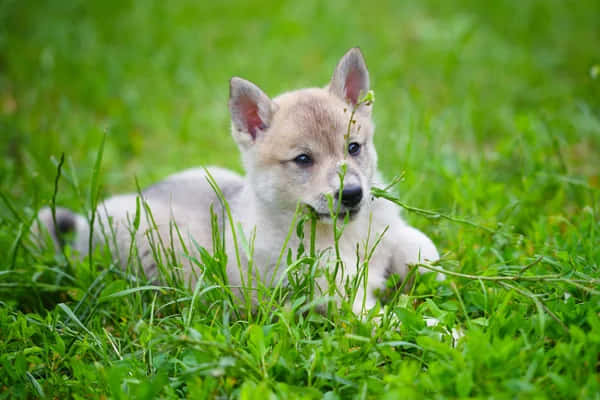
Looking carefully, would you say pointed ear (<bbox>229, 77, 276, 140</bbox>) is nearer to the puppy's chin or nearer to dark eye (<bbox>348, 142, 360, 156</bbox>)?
dark eye (<bbox>348, 142, 360, 156</bbox>)

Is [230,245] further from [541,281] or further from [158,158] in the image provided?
[158,158]

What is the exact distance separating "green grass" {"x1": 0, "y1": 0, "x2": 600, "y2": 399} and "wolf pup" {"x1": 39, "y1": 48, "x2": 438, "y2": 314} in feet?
0.89

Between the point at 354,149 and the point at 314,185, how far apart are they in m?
0.38

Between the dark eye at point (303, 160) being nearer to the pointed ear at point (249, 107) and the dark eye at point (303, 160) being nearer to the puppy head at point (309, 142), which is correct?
the puppy head at point (309, 142)

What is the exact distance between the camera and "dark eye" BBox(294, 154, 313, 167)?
114 inches

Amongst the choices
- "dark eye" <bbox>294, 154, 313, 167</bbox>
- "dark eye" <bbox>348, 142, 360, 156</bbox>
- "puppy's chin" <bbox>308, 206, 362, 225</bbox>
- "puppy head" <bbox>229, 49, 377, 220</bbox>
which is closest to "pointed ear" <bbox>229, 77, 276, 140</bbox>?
"puppy head" <bbox>229, 49, 377, 220</bbox>

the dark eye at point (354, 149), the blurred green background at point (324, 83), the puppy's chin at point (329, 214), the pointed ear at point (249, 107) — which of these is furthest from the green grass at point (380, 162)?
the pointed ear at point (249, 107)

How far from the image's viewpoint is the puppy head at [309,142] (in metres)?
2.74

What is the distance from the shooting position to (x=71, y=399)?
94.3 inches

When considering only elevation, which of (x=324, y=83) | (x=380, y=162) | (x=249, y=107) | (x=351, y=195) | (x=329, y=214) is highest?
(x=324, y=83)

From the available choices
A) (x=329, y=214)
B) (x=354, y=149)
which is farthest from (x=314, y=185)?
(x=354, y=149)

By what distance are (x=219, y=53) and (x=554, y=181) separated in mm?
4525

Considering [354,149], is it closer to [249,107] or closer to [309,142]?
[309,142]

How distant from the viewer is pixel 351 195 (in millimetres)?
2617
